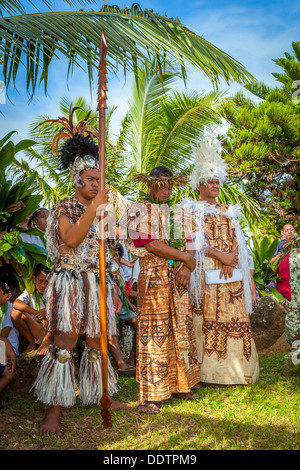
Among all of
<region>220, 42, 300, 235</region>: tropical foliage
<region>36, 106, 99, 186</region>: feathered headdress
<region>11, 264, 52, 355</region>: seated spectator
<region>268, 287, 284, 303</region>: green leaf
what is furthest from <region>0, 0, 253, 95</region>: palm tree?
<region>220, 42, 300, 235</region>: tropical foliage

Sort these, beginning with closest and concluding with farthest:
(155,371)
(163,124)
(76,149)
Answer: (76,149) < (155,371) < (163,124)

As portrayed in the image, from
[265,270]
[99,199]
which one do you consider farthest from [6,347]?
[265,270]

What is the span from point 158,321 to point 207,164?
1737 mm

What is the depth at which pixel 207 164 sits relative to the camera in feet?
14.7

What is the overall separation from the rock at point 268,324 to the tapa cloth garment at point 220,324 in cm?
217

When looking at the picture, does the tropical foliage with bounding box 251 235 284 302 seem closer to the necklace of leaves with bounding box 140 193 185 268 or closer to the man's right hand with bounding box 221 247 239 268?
the man's right hand with bounding box 221 247 239 268

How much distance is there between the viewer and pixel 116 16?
173 inches

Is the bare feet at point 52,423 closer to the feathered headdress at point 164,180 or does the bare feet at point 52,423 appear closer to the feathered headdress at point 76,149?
the feathered headdress at point 76,149

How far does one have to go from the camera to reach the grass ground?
9.46 ft

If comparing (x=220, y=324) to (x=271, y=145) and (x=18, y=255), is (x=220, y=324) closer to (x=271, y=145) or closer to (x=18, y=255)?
(x=18, y=255)

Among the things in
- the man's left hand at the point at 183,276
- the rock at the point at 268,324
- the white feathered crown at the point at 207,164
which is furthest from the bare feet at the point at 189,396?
the rock at the point at 268,324

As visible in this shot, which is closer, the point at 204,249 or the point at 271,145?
the point at 204,249
